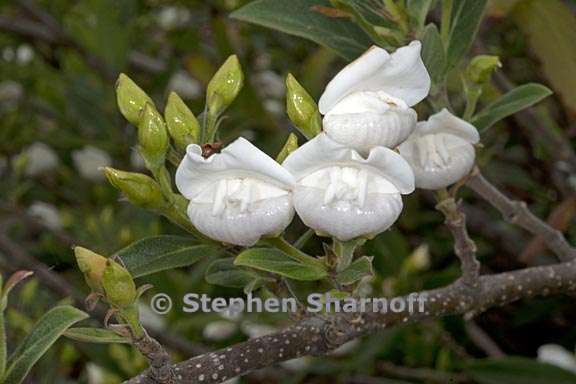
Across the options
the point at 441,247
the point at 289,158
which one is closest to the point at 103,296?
the point at 289,158

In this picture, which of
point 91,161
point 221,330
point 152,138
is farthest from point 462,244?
point 91,161

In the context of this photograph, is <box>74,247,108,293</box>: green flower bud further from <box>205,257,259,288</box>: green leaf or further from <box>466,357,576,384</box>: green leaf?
<box>466,357,576,384</box>: green leaf

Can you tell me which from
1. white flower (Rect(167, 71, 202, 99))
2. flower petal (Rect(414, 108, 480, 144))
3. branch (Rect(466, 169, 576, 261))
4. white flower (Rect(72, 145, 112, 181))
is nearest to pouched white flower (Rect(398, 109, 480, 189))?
flower petal (Rect(414, 108, 480, 144))

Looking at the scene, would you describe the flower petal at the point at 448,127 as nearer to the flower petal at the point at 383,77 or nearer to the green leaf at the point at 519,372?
the flower petal at the point at 383,77

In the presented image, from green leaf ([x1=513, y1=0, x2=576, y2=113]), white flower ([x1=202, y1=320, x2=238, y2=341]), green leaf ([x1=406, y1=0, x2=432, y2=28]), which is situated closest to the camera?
green leaf ([x1=406, y1=0, x2=432, y2=28])

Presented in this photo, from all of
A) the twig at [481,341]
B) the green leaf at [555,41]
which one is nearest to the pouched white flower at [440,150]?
the green leaf at [555,41]
